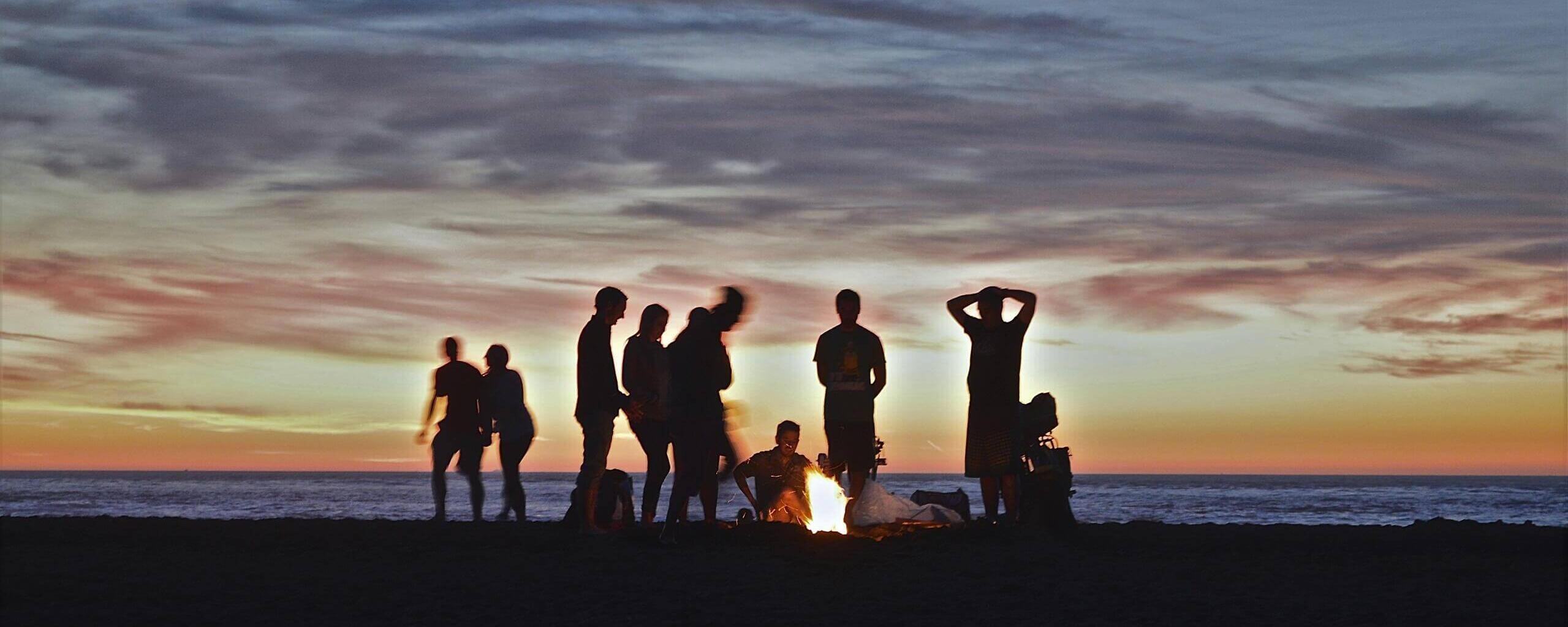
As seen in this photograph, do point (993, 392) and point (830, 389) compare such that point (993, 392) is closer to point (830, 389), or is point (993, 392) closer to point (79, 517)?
point (830, 389)

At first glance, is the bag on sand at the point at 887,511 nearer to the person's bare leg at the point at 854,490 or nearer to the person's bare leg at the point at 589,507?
the person's bare leg at the point at 854,490

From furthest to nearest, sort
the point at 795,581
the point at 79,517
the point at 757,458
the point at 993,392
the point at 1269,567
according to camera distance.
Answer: the point at 79,517 → the point at 757,458 → the point at 993,392 → the point at 1269,567 → the point at 795,581

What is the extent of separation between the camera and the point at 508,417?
530 inches

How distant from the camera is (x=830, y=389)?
→ 1133 centimetres

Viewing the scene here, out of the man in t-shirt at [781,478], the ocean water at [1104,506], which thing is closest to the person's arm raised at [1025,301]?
the man in t-shirt at [781,478]

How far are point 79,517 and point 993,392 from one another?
8689 millimetres

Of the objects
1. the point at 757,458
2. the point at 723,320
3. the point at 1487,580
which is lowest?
the point at 1487,580

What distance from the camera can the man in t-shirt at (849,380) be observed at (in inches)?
443

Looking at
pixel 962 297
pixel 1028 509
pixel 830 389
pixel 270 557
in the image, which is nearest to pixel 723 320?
pixel 830 389

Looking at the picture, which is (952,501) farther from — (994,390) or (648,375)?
(648,375)

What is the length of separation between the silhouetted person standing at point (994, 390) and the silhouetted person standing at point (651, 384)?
94.5 inches

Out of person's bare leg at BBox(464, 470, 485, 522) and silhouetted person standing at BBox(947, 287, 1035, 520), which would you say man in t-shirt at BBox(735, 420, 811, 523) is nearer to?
silhouetted person standing at BBox(947, 287, 1035, 520)

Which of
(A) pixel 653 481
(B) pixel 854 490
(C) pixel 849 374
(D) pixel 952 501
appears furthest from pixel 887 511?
(A) pixel 653 481

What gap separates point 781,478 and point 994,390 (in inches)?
81.3
